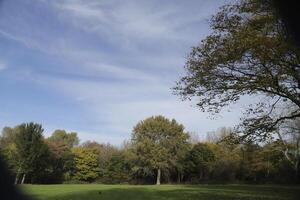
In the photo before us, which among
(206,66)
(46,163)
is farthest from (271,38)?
(46,163)

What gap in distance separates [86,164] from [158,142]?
1236 cm

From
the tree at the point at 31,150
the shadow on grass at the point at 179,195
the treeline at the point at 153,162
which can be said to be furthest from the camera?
the treeline at the point at 153,162

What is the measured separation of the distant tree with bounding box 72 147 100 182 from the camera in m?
62.4

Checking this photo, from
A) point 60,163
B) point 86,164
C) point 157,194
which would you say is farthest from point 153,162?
point 157,194

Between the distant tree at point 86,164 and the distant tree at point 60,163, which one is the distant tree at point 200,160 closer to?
the distant tree at point 86,164

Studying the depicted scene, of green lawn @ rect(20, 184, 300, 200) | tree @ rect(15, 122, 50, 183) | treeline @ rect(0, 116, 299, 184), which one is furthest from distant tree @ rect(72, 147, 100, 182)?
green lawn @ rect(20, 184, 300, 200)

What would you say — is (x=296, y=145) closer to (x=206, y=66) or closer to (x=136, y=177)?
(x=206, y=66)

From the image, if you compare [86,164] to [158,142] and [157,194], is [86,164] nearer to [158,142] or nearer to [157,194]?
[158,142]

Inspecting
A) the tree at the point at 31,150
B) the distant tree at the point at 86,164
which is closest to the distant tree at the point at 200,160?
the distant tree at the point at 86,164

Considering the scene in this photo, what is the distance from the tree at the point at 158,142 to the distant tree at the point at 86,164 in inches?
286

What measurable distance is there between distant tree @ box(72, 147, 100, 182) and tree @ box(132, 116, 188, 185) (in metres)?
7.27

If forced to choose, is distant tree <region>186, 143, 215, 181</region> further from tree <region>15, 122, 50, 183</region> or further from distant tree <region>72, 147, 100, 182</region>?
tree <region>15, 122, 50, 183</region>

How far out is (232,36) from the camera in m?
13.0

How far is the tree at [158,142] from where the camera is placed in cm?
6259
